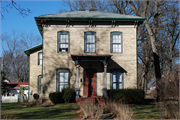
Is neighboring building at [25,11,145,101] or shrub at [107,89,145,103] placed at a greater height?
neighboring building at [25,11,145,101]

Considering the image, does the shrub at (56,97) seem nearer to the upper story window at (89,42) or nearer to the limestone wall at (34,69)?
the upper story window at (89,42)

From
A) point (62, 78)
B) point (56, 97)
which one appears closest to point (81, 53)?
point (62, 78)

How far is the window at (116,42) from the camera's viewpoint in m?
17.4

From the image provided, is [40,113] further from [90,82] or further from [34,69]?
[34,69]

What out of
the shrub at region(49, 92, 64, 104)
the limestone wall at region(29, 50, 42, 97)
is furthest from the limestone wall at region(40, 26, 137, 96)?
the limestone wall at region(29, 50, 42, 97)

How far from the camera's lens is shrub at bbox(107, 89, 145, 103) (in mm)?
15497

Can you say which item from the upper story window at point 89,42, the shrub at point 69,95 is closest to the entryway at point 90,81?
the shrub at point 69,95

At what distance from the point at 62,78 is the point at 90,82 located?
102 inches

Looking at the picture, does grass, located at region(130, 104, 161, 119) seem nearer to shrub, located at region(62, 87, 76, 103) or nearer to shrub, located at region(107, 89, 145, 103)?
shrub, located at region(107, 89, 145, 103)

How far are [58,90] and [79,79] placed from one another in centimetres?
215

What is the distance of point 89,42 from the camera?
1741 centimetres

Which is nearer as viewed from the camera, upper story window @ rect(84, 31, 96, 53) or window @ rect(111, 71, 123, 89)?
window @ rect(111, 71, 123, 89)

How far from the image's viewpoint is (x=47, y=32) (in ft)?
56.6

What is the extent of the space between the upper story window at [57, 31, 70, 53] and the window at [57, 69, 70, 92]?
185 cm
